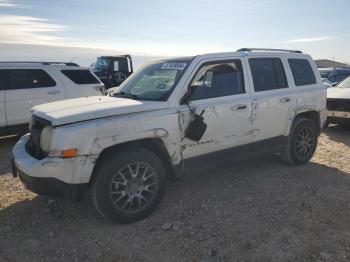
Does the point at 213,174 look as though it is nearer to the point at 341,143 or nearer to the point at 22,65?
the point at 341,143

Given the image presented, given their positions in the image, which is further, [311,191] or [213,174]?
[213,174]

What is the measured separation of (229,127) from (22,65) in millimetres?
5256

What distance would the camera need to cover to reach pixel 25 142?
445 centimetres

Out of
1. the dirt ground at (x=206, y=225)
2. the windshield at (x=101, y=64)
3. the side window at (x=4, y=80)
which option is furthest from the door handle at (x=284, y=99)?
the windshield at (x=101, y=64)

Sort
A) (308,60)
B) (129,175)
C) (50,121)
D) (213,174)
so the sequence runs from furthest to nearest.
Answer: (308,60) < (213,174) < (129,175) < (50,121)

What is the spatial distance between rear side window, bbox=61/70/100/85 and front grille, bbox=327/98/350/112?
571 centimetres

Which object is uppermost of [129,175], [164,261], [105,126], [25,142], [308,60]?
[308,60]

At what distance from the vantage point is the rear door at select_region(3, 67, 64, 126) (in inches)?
297

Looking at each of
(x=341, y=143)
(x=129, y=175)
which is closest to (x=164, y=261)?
(x=129, y=175)

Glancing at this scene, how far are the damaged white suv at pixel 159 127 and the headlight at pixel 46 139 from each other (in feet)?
0.03

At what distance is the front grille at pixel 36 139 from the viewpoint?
12.7 ft

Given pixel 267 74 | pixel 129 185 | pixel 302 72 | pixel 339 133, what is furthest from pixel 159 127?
pixel 339 133

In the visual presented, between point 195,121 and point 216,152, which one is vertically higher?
point 195,121

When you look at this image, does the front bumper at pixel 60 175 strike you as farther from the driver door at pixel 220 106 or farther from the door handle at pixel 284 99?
the door handle at pixel 284 99
